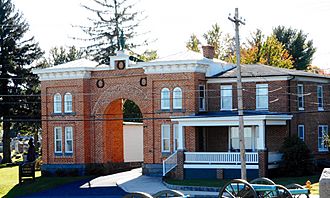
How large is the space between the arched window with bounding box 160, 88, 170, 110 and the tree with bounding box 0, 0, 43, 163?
1993cm

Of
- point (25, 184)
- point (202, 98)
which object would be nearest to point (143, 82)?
point (202, 98)

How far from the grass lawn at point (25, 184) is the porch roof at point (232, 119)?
28.3 feet

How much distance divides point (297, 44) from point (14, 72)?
125 feet

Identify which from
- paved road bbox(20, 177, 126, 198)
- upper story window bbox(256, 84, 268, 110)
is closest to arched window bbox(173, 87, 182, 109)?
upper story window bbox(256, 84, 268, 110)

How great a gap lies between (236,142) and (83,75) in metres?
11.9

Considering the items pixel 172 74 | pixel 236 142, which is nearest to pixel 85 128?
pixel 172 74

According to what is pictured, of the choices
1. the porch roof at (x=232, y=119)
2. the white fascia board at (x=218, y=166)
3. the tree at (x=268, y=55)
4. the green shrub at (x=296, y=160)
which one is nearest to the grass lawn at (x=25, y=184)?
the white fascia board at (x=218, y=166)

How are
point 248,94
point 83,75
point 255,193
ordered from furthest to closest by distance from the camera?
point 83,75
point 248,94
point 255,193

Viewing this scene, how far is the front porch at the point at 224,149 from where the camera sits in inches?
1542

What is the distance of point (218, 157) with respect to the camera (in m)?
40.2

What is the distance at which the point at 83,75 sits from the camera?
1854 inches

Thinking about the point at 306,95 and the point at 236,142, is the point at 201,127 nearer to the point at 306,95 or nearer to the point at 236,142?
the point at 236,142

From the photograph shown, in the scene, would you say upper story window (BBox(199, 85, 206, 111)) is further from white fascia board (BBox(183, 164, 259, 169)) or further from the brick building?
white fascia board (BBox(183, 164, 259, 169))

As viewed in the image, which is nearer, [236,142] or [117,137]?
[236,142]
